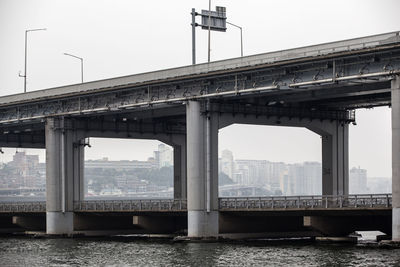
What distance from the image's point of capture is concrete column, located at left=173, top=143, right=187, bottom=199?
10962 cm

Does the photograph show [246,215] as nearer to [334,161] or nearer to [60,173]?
[334,161]

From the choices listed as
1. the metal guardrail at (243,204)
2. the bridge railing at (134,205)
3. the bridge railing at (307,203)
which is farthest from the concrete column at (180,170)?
the bridge railing at (307,203)

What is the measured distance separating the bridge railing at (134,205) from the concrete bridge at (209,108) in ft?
6.70

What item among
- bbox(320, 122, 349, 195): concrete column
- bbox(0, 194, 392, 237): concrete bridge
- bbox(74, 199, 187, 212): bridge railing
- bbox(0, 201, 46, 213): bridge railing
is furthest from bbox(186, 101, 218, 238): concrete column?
bbox(0, 201, 46, 213): bridge railing

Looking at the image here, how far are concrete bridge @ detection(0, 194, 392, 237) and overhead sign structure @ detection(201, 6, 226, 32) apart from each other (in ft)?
51.9

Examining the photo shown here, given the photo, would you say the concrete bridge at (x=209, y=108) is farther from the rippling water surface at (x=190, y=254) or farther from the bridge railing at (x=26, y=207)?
the bridge railing at (x=26, y=207)

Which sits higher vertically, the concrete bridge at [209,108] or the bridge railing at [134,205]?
the concrete bridge at [209,108]

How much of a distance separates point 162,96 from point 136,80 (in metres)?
3.88

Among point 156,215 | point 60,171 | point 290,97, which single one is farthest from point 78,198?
point 290,97

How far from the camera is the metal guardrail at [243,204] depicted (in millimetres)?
73438

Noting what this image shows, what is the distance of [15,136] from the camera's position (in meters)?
126

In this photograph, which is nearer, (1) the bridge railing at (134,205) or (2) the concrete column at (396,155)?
(2) the concrete column at (396,155)

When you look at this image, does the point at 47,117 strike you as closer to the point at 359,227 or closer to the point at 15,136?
the point at 15,136

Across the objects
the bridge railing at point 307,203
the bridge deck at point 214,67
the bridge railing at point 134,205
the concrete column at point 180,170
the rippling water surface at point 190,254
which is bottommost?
the rippling water surface at point 190,254
